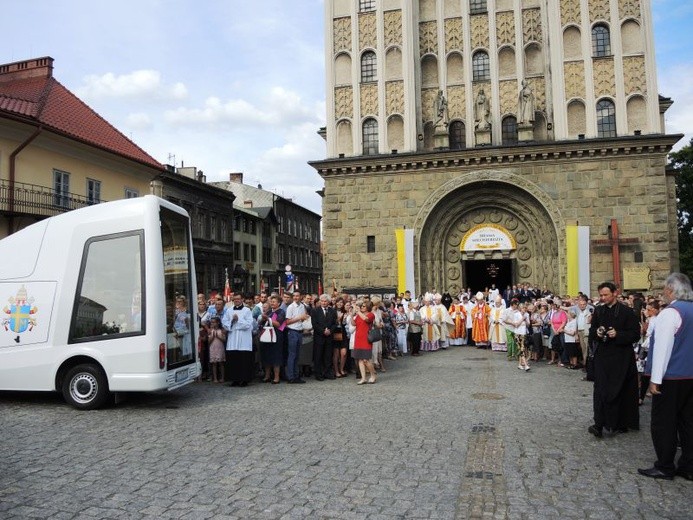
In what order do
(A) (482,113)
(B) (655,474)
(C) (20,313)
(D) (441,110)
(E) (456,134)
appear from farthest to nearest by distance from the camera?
(E) (456,134) → (D) (441,110) → (A) (482,113) → (C) (20,313) → (B) (655,474)

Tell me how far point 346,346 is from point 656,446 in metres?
8.70

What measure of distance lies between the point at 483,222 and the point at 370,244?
5.42 metres

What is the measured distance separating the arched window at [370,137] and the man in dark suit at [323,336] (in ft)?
46.5

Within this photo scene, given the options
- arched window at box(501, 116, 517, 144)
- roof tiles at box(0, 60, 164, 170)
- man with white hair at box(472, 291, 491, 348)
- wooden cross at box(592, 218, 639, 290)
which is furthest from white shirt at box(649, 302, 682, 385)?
roof tiles at box(0, 60, 164, 170)

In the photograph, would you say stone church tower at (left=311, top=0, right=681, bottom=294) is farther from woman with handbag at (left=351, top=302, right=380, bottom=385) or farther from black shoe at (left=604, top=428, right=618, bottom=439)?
black shoe at (left=604, top=428, right=618, bottom=439)

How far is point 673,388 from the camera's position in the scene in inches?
230

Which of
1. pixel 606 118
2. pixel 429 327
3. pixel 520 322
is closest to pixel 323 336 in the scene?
pixel 520 322

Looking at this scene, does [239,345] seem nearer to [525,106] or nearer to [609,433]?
[609,433]

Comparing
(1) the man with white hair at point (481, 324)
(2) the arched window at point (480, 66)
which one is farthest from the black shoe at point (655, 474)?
(2) the arched window at point (480, 66)

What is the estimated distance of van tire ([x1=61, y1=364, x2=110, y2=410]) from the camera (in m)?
9.05

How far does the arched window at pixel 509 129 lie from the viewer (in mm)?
24906

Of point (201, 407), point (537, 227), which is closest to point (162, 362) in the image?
point (201, 407)

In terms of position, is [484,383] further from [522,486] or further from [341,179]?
[341,179]

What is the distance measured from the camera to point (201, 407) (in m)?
9.44
